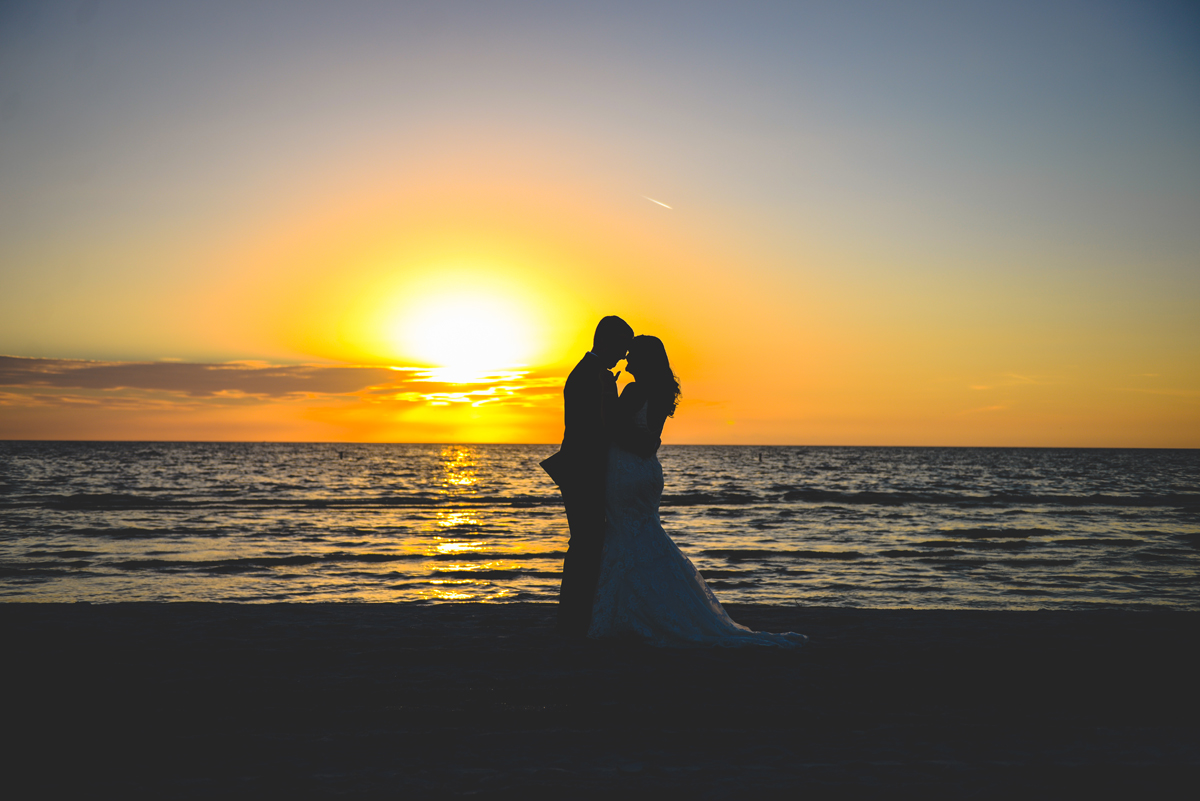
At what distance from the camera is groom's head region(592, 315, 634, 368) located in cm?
658

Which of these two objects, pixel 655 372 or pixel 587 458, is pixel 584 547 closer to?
pixel 587 458

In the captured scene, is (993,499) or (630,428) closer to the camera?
(630,428)

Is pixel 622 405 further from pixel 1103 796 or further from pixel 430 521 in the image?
pixel 430 521

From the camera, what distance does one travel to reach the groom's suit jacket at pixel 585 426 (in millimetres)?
6578

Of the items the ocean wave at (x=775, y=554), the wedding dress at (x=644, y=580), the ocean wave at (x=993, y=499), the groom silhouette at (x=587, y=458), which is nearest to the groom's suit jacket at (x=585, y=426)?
the groom silhouette at (x=587, y=458)

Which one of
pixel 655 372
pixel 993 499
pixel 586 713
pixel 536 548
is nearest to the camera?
pixel 586 713

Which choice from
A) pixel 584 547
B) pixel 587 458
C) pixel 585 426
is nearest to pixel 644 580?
pixel 584 547

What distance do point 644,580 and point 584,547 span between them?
608 mm

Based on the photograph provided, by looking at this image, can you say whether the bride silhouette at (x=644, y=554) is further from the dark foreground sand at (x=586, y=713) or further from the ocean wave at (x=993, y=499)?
the ocean wave at (x=993, y=499)

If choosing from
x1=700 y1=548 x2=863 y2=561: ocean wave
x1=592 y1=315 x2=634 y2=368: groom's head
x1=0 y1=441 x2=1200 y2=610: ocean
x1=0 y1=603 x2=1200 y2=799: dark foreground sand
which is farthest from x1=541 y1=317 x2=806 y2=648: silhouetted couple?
x1=700 y1=548 x2=863 y2=561: ocean wave

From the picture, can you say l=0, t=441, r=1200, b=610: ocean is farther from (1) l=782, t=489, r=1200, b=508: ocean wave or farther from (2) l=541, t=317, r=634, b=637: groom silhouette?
(2) l=541, t=317, r=634, b=637: groom silhouette

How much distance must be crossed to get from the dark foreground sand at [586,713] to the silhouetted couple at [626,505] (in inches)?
10.8

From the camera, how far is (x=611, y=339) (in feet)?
21.6

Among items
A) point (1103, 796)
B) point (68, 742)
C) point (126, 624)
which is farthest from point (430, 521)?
point (1103, 796)
